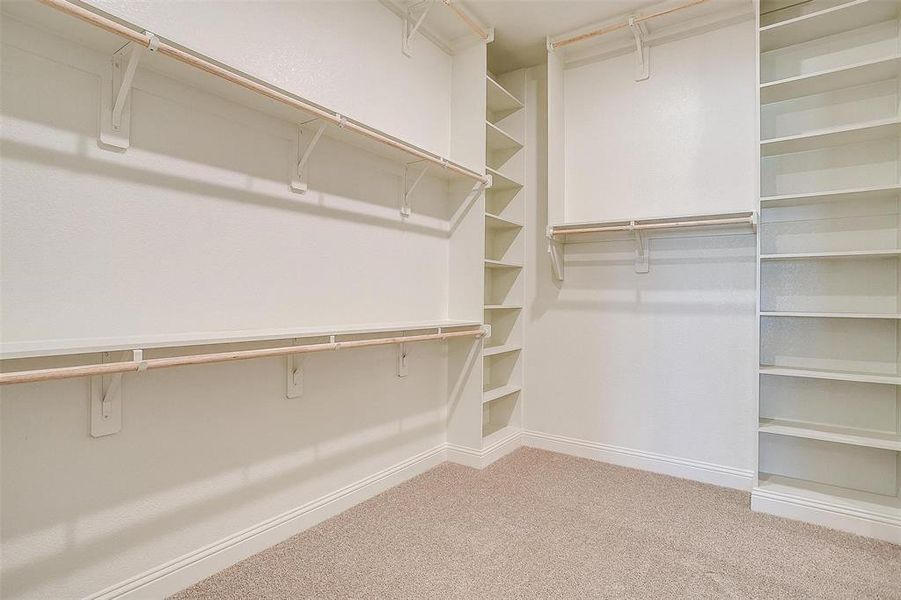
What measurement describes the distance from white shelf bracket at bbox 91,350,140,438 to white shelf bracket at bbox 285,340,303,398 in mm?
619

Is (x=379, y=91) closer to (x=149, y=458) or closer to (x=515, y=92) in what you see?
(x=515, y=92)

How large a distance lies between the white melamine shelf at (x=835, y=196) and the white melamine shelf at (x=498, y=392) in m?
1.82

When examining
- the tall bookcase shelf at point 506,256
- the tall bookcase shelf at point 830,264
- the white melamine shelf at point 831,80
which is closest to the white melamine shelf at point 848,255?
the tall bookcase shelf at point 830,264

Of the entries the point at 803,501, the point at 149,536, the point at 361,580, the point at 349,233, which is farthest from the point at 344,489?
the point at 803,501

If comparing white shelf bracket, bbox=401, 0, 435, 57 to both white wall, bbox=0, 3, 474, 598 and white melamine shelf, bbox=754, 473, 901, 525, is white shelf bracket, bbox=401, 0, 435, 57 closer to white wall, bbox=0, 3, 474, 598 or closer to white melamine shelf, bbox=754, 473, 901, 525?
white wall, bbox=0, 3, 474, 598

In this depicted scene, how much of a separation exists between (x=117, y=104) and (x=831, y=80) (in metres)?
3.01

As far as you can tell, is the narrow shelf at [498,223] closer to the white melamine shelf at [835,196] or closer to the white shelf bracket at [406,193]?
the white shelf bracket at [406,193]

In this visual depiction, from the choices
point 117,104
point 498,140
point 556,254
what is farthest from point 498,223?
point 117,104

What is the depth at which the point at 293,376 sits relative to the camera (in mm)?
1976

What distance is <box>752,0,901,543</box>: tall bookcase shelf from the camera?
2189mm

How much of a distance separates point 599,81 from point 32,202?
118 inches

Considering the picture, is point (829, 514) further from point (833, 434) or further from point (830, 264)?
point (830, 264)

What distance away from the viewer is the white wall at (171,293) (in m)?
1.29

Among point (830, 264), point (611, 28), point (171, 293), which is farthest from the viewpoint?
point (611, 28)
